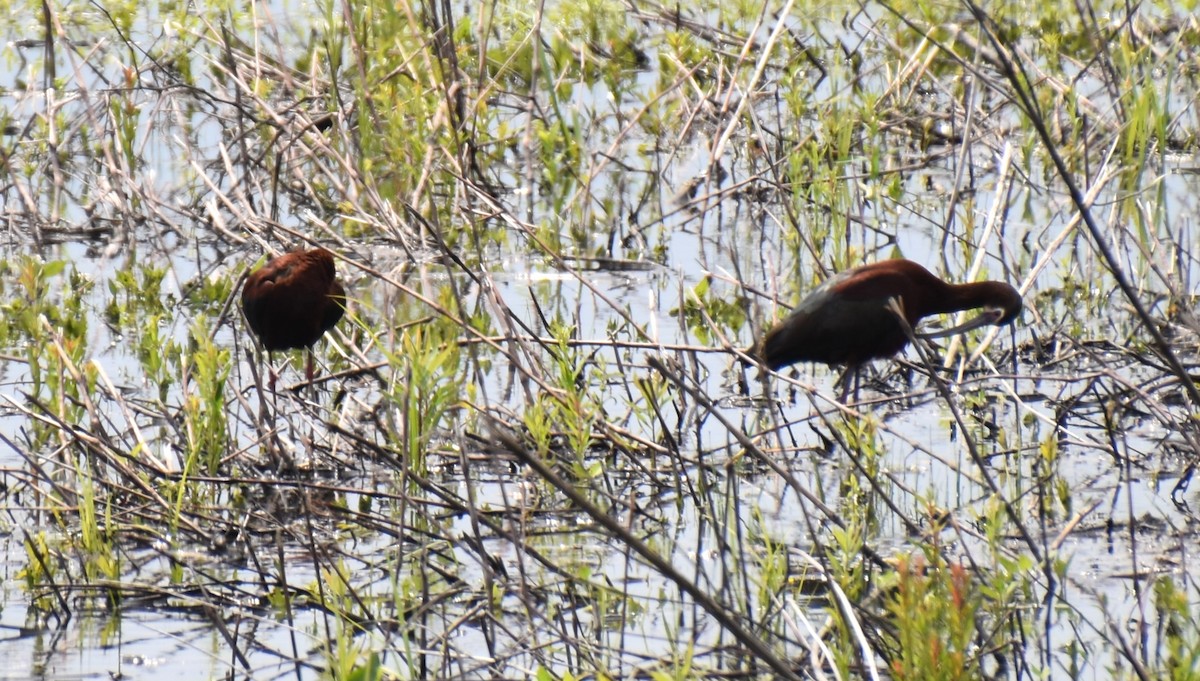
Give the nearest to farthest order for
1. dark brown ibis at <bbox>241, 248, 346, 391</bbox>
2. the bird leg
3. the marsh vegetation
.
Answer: the marsh vegetation → dark brown ibis at <bbox>241, 248, 346, 391</bbox> → the bird leg

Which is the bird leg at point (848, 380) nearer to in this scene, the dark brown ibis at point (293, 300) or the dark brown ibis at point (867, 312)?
the dark brown ibis at point (867, 312)

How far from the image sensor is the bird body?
4.71 meters

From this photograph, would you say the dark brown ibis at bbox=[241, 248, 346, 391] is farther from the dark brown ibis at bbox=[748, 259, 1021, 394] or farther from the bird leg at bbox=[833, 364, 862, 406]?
the bird leg at bbox=[833, 364, 862, 406]

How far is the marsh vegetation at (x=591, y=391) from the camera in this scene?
327 cm

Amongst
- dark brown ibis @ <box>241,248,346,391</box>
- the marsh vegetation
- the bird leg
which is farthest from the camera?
the bird leg

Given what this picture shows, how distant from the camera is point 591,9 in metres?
8.70

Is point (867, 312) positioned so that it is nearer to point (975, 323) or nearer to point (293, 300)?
point (975, 323)

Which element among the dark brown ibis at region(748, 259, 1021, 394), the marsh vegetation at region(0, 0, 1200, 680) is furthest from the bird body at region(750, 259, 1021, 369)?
the marsh vegetation at region(0, 0, 1200, 680)

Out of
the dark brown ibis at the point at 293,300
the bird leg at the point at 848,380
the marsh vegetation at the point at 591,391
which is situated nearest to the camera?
the marsh vegetation at the point at 591,391

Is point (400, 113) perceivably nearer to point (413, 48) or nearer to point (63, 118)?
point (413, 48)

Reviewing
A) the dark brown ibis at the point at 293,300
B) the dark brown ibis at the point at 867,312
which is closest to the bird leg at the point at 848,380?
the dark brown ibis at the point at 867,312

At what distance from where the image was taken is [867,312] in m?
4.70

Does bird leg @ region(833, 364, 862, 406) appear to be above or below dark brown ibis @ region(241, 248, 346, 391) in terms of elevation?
below

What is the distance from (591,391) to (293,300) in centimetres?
94
